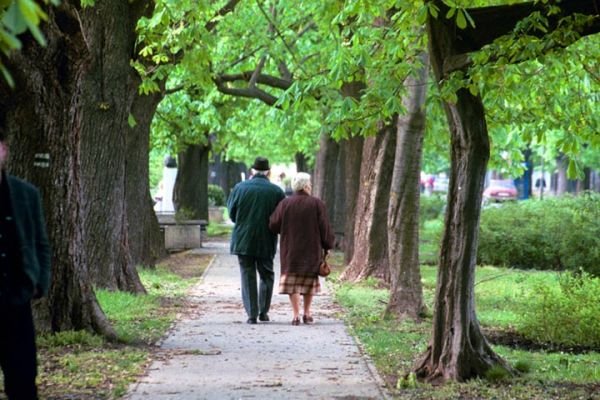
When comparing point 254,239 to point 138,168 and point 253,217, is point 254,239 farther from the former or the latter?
point 138,168

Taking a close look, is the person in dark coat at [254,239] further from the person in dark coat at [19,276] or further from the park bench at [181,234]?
the park bench at [181,234]

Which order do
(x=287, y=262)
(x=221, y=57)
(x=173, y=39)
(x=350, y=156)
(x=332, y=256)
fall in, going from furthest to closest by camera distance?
(x=332, y=256), (x=221, y=57), (x=350, y=156), (x=173, y=39), (x=287, y=262)

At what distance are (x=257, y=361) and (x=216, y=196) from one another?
1621 inches

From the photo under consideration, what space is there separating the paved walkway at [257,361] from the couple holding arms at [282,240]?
0.40 m

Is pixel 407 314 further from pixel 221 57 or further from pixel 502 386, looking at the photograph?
pixel 221 57

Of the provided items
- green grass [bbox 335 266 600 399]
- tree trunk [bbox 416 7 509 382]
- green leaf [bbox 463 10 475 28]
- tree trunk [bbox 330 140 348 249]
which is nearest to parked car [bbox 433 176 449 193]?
tree trunk [bbox 330 140 348 249]

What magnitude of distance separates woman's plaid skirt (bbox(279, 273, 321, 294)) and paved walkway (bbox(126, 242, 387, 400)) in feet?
1.43

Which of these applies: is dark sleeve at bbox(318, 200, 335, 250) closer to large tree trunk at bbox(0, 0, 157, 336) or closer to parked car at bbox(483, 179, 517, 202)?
large tree trunk at bbox(0, 0, 157, 336)

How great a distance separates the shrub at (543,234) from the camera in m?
23.3

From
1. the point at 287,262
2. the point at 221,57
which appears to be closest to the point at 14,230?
the point at 287,262

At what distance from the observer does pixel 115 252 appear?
55.0 feet

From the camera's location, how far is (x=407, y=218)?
1491cm

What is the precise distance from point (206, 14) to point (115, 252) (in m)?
3.67

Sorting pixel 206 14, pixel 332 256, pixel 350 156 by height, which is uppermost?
pixel 206 14
